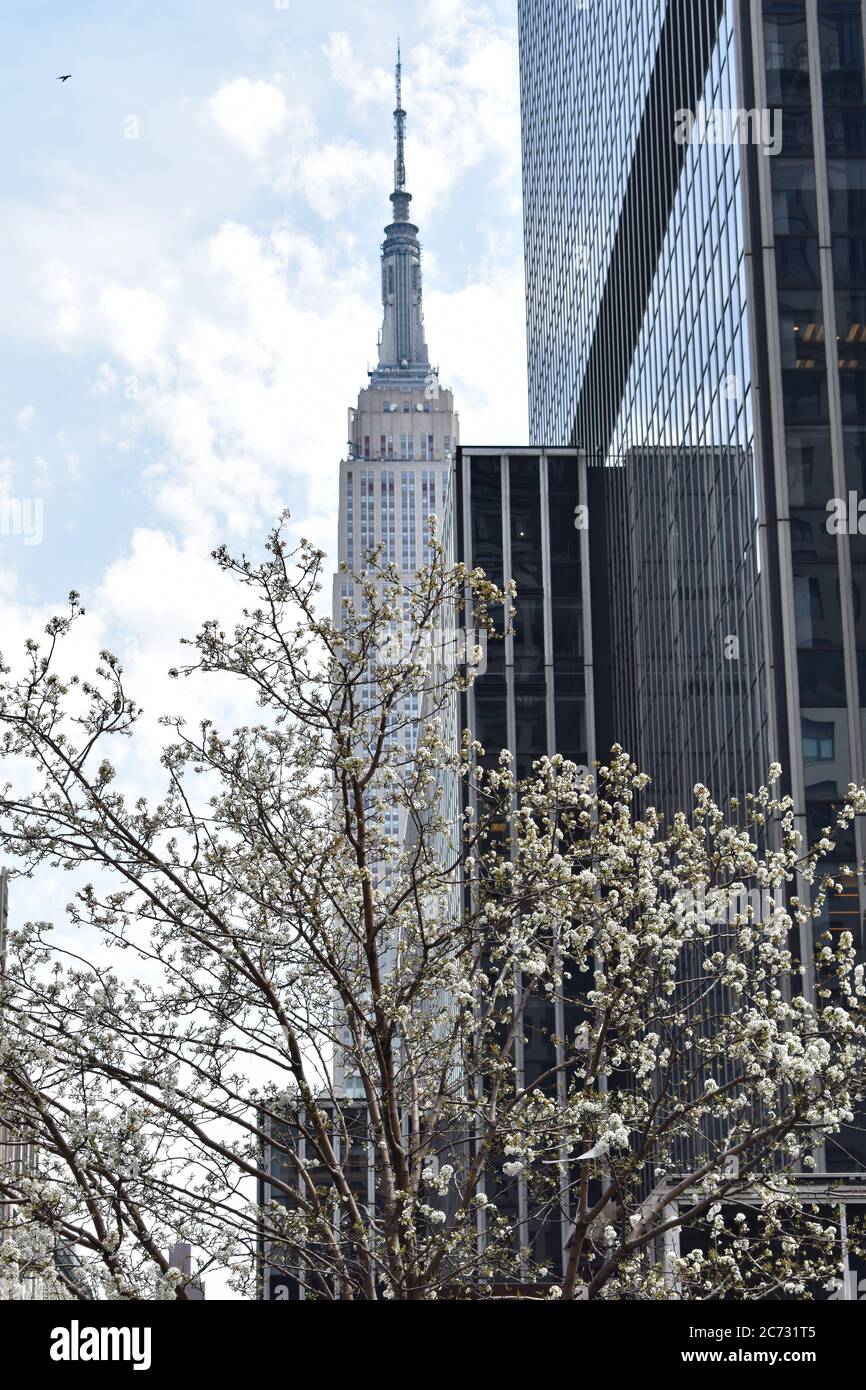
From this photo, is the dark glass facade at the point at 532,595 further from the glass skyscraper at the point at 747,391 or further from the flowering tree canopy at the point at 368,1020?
the flowering tree canopy at the point at 368,1020

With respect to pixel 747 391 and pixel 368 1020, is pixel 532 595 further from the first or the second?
pixel 368 1020

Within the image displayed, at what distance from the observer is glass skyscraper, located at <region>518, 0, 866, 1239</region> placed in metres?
38.7

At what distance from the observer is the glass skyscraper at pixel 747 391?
38.7m

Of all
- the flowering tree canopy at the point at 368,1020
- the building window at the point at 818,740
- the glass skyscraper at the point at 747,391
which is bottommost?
the flowering tree canopy at the point at 368,1020

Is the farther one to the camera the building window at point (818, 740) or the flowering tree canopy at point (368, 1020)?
the building window at point (818, 740)

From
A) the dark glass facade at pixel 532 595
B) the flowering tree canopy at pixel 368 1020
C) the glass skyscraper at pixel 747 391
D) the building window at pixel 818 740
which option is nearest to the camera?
the flowering tree canopy at pixel 368 1020

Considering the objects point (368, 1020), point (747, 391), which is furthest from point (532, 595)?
point (368, 1020)

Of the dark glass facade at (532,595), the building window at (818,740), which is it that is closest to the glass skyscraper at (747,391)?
the building window at (818,740)

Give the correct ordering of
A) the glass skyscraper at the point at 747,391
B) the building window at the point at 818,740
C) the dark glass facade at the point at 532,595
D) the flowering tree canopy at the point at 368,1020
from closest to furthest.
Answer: the flowering tree canopy at the point at 368,1020
the building window at the point at 818,740
the glass skyscraper at the point at 747,391
the dark glass facade at the point at 532,595

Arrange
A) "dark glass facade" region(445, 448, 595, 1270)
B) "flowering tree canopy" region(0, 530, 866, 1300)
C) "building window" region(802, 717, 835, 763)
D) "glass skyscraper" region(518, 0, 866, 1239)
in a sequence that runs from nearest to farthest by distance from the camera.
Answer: "flowering tree canopy" region(0, 530, 866, 1300), "building window" region(802, 717, 835, 763), "glass skyscraper" region(518, 0, 866, 1239), "dark glass facade" region(445, 448, 595, 1270)

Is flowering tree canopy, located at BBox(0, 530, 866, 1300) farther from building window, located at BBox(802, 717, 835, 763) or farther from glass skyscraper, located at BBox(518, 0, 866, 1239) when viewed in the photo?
building window, located at BBox(802, 717, 835, 763)

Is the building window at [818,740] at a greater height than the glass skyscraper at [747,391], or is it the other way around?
the glass skyscraper at [747,391]

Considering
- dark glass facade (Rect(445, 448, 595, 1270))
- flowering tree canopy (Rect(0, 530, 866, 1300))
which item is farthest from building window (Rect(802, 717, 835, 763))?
dark glass facade (Rect(445, 448, 595, 1270))
